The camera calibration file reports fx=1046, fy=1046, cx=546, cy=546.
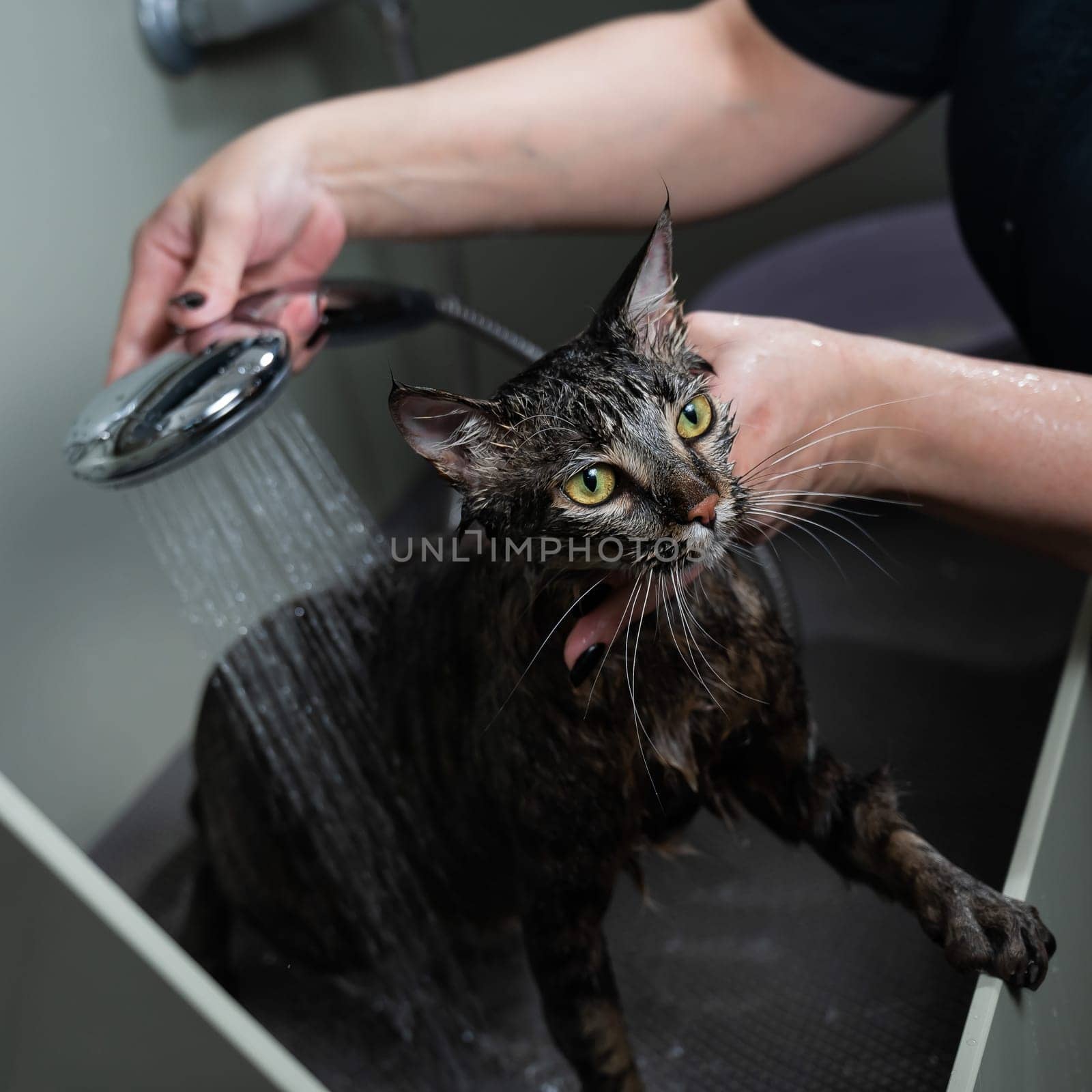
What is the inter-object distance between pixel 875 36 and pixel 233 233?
478 mm

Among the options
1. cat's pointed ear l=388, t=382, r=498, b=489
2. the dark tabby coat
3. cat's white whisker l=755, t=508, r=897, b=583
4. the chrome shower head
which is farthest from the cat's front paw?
the chrome shower head

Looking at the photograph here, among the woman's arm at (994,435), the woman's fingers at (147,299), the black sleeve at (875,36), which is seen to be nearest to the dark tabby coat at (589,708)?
the woman's arm at (994,435)

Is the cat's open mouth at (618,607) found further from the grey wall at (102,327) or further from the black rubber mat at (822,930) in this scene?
the grey wall at (102,327)

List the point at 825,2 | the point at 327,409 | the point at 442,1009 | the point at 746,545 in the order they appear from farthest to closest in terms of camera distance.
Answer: the point at 327,409
the point at 825,2
the point at 442,1009
the point at 746,545

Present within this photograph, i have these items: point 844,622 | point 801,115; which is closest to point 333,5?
point 801,115

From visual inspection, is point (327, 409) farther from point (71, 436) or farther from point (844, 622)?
point (844, 622)

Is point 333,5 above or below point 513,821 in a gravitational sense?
above

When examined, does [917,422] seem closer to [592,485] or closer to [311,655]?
[592,485]

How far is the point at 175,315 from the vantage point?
663 millimetres

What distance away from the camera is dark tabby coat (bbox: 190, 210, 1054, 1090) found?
44 centimetres

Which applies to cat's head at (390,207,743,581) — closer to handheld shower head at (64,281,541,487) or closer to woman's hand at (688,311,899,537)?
woman's hand at (688,311,899,537)

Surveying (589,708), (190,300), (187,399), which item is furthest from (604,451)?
(190,300)

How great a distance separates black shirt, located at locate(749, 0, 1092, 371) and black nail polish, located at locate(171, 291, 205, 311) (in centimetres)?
46

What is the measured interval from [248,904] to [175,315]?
0.43m
